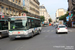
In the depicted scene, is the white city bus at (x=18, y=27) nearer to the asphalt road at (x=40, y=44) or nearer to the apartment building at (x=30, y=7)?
the asphalt road at (x=40, y=44)

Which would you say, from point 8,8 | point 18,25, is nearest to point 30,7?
point 8,8

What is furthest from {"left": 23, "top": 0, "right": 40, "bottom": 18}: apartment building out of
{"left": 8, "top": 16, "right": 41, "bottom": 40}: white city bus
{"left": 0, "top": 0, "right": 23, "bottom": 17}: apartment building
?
{"left": 8, "top": 16, "right": 41, "bottom": 40}: white city bus

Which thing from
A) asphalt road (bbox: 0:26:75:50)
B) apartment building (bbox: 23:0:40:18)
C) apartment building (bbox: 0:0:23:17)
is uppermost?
apartment building (bbox: 23:0:40:18)

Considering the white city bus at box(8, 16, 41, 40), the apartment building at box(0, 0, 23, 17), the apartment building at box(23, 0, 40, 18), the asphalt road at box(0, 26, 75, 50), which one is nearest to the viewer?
the asphalt road at box(0, 26, 75, 50)

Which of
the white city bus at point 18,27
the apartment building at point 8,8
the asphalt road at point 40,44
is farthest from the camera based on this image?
the apartment building at point 8,8

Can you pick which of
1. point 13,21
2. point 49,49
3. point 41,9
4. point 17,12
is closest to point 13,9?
point 17,12

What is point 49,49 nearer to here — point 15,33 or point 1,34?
point 15,33

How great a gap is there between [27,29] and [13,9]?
68.9 ft

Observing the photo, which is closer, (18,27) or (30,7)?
(18,27)

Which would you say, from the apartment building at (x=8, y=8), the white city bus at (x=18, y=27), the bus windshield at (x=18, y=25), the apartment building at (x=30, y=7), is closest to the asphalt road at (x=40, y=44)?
the white city bus at (x=18, y=27)

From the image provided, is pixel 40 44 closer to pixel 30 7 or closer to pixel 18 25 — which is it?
pixel 18 25

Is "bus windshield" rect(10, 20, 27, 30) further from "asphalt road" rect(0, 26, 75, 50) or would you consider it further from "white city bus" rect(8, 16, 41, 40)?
"asphalt road" rect(0, 26, 75, 50)

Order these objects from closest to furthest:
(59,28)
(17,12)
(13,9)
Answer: (59,28) < (13,9) < (17,12)

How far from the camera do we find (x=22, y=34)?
12.5 metres
